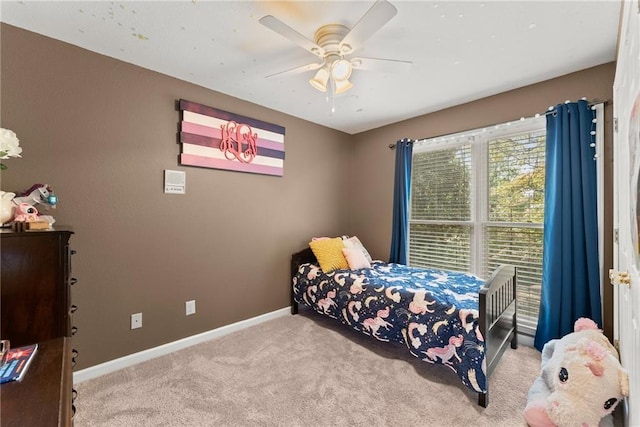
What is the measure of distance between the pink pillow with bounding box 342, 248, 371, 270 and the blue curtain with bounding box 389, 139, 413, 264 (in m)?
0.46

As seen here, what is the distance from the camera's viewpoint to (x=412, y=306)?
2.19m

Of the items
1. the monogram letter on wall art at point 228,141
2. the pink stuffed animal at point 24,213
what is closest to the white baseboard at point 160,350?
the pink stuffed animal at point 24,213

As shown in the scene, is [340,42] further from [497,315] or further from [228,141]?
[497,315]

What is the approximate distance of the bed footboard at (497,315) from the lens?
5.90 feet

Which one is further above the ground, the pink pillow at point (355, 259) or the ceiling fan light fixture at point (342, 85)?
the ceiling fan light fixture at point (342, 85)

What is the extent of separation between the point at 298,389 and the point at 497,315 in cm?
154

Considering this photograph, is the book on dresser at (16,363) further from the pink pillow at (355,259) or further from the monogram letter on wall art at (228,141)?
the pink pillow at (355,259)

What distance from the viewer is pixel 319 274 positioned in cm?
306

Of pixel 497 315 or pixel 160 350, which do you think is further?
pixel 160 350

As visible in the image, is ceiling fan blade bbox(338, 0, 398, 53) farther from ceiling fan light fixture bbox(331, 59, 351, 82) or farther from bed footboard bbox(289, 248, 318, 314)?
bed footboard bbox(289, 248, 318, 314)

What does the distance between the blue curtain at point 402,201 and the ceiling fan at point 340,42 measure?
131 cm

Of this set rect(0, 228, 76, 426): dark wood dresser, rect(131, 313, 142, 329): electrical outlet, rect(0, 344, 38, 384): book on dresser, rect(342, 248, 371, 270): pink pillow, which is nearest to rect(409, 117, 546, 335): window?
rect(342, 248, 371, 270): pink pillow

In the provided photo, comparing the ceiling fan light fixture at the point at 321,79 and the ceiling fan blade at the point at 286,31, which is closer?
the ceiling fan blade at the point at 286,31

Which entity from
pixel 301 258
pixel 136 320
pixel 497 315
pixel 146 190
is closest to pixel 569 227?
pixel 497 315
